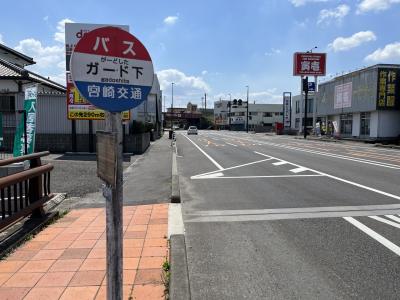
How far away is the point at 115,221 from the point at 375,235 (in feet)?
15.9

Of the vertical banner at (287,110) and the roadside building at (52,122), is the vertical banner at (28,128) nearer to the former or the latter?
the roadside building at (52,122)

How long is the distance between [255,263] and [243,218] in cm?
254

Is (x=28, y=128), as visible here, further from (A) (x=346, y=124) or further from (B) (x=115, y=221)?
(A) (x=346, y=124)

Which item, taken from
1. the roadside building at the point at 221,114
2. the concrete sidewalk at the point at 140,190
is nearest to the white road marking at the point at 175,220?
the concrete sidewalk at the point at 140,190

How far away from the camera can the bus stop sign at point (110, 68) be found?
3.21m

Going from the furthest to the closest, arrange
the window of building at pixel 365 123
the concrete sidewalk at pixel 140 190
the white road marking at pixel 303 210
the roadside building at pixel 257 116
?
the roadside building at pixel 257 116 → the window of building at pixel 365 123 → the concrete sidewalk at pixel 140 190 → the white road marking at pixel 303 210

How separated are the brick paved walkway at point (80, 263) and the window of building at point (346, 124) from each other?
46.7 metres

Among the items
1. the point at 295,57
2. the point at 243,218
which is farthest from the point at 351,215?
the point at 295,57

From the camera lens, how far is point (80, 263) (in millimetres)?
5203

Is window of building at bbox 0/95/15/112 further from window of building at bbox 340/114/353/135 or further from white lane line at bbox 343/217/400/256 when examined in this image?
window of building at bbox 340/114/353/135

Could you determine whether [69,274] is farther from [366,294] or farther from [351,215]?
[351,215]

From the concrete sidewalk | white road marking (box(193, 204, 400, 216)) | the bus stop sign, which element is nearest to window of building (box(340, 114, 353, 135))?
the concrete sidewalk

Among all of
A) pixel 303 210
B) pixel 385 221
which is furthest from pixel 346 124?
pixel 385 221

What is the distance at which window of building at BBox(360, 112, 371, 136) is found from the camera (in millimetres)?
45219
